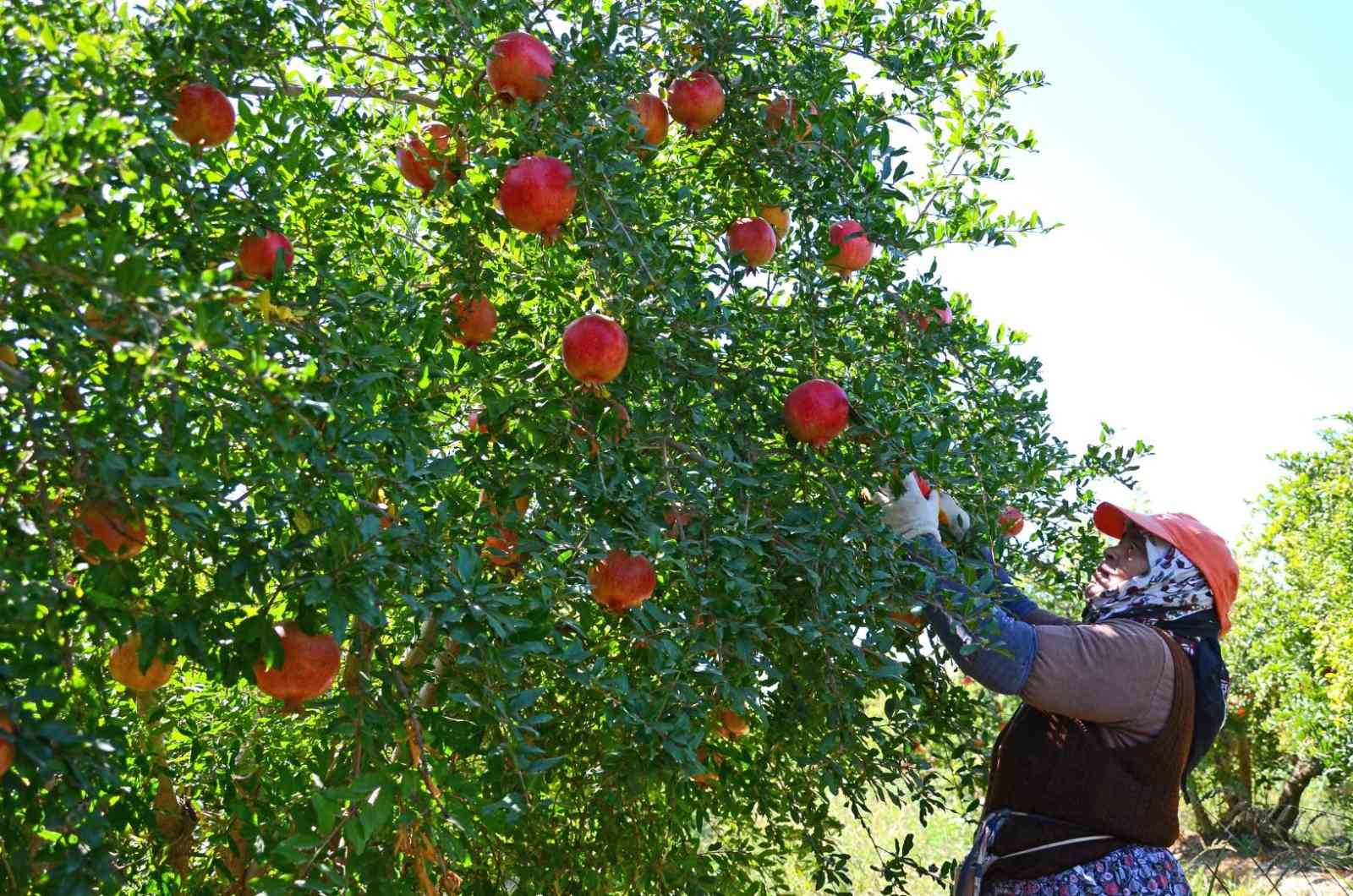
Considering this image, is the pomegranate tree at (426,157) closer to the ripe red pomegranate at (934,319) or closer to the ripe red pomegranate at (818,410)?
the ripe red pomegranate at (818,410)

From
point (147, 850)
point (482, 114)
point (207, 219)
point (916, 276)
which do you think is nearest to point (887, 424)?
point (916, 276)

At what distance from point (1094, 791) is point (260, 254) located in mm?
1792

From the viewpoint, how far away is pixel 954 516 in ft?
7.98

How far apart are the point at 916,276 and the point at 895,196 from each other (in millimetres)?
179

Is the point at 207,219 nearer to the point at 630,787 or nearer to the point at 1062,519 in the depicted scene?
the point at 630,787

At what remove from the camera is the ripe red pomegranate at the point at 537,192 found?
1957mm

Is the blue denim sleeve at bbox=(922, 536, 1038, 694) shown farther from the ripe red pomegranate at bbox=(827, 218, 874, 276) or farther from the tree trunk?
the tree trunk

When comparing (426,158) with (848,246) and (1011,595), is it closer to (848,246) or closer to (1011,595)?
(848,246)

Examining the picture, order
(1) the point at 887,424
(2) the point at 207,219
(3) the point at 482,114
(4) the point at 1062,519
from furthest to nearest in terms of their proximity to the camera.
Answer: (4) the point at 1062,519 < (3) the point at 482,114 < (1) the point at 887,424 < (2) the point at 207,219

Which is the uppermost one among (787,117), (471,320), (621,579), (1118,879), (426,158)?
(787,117)

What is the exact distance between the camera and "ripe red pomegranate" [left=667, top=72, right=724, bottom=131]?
237cm

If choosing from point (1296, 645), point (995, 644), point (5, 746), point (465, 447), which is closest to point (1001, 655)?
point (995, 644)

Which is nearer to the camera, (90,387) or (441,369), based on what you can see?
(90,387)

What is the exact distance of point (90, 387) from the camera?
168 centimetres
